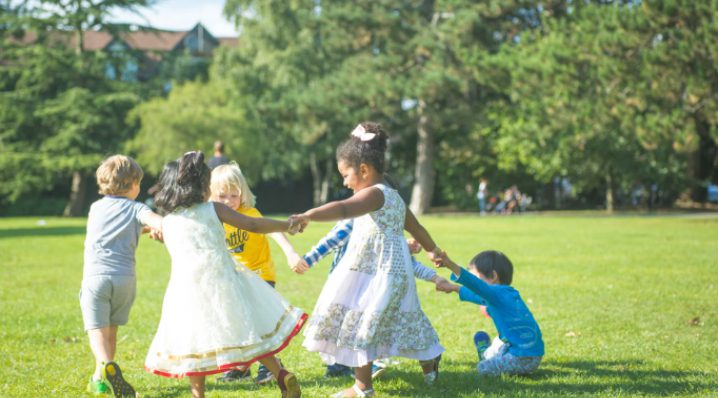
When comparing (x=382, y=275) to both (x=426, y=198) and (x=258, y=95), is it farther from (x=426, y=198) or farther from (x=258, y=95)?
(x=258, y=95)

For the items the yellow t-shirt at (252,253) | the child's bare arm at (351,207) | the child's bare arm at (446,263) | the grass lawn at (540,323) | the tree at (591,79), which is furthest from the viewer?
the tree at (591,79)

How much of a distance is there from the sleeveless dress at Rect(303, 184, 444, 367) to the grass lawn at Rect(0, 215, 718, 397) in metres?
0.44

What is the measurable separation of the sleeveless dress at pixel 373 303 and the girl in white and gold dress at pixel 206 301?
0.27 meters

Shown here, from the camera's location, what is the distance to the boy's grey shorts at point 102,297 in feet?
16.3

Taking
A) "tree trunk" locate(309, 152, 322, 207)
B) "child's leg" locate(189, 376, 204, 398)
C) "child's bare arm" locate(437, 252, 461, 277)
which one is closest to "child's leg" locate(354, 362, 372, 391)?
"child's bare arm" locate(437, 252, 461, 277)

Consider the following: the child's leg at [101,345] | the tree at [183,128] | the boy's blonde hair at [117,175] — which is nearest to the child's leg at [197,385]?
the child's leg at [101,345]

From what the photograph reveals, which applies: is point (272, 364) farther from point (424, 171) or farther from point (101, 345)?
point (424, 171)

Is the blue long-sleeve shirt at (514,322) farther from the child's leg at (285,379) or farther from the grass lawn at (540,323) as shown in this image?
the child's leg at (285,379)

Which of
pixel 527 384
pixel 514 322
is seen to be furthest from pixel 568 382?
pixel 514 322

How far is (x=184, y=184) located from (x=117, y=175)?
0.76 metres

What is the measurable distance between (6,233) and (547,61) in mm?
17337

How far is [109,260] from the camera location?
16.4 ft

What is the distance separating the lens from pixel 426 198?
36531 mm

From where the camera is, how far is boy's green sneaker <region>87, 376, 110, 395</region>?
5023mm
